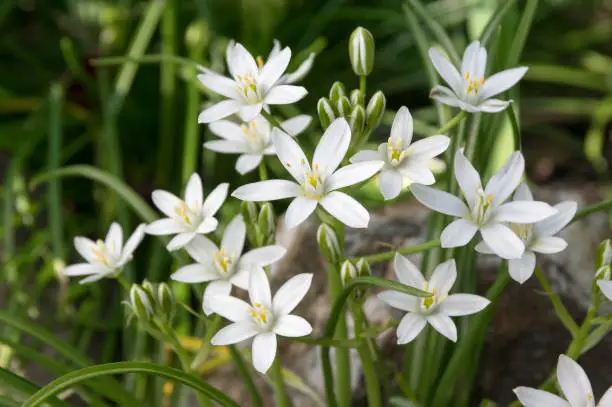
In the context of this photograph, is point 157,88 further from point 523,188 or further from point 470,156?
point 523,188

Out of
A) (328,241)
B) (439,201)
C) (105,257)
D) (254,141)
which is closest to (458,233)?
(439,201)

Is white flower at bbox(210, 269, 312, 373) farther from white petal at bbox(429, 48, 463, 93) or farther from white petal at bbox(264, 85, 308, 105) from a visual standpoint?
white petal at bbox(429, 48, 463, 93)

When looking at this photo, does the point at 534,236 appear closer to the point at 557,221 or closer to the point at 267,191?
the point at 557,221

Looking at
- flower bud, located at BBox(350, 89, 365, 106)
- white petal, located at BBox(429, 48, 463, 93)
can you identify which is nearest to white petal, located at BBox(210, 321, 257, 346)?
flower bud, located at BBox(350, 89, 365, 106)

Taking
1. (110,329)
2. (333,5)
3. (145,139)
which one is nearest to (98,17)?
(145,139)

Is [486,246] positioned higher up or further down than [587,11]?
further down

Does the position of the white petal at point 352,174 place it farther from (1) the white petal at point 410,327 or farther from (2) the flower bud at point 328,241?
(1) the white petal at point 410,327

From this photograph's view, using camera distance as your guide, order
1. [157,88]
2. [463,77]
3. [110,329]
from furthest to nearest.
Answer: [157,88] < [110,329] < [463,77]
